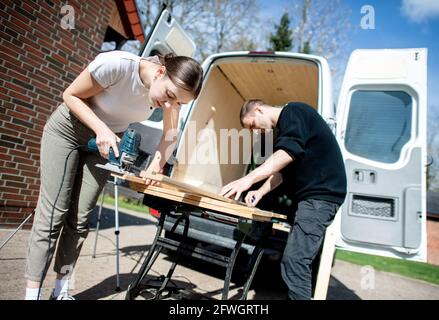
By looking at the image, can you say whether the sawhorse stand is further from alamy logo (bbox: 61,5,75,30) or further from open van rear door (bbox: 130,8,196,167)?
alamy logo (bbox: 61,5,75,30)

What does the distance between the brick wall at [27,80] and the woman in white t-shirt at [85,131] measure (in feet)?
6.50

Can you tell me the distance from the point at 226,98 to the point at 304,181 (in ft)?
9.87

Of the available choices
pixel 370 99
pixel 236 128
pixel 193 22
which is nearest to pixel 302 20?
pixel 193 22

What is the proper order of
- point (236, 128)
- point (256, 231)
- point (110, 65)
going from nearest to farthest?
1. point (110, 65)
2. point (256, 231)
3. point (236, 128)

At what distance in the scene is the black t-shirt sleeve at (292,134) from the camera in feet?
6.50

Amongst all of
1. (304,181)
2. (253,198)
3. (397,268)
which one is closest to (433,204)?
(397,268)

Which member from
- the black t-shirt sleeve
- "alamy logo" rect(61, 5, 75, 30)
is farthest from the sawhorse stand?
"alamy logo" rect(61, 5, 75, 30)

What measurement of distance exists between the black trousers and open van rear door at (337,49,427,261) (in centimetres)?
97

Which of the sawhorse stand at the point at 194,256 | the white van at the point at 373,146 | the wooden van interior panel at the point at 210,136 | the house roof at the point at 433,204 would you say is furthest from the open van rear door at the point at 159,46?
the house roof at the point at 433,204

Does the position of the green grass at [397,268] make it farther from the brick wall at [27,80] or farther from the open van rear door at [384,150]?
the brick wall at [27,80]

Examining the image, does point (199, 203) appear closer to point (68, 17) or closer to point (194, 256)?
point (194, 256)

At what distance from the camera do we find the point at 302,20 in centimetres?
1777
